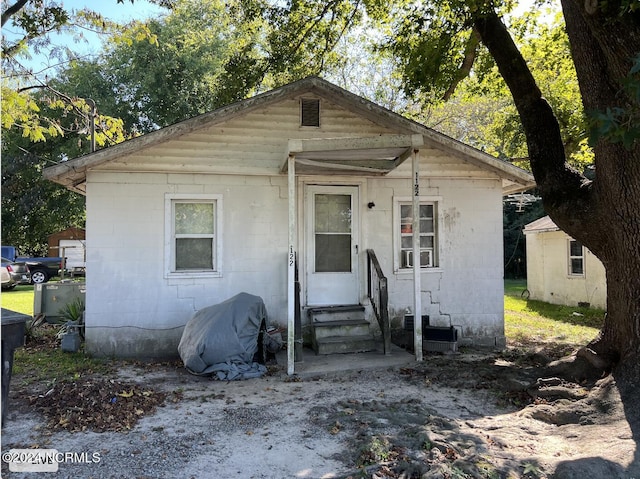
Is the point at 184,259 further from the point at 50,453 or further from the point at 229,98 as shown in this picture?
the point at 229,98

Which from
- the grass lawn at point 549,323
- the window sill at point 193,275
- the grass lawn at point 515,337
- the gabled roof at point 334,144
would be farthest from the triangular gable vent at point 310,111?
the grass lawn at point 549,323

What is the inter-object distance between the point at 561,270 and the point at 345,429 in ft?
40.9

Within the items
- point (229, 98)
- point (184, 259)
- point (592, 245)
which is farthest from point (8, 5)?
point (592, 245)

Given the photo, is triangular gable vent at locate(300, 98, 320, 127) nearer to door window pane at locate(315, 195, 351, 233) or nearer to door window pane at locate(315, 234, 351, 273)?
door window pane at locate(315, 195, 351, 233)

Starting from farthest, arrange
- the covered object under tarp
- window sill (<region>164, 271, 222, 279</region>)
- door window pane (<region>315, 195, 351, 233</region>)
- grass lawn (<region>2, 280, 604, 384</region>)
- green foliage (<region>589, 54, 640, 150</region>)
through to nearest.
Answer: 1. door window pane (<region>315, 195, 351, 233</region>)
2. window sill (<region>164, 271, 222, 279</region>)
3. grass lawn (<region>2, 280, 604, 384</region>)
4. the covered object under tarp
5. green foliage (<region>589, 54, 640, 150</region>)

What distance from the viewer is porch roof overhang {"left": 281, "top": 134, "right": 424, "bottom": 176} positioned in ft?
19.6

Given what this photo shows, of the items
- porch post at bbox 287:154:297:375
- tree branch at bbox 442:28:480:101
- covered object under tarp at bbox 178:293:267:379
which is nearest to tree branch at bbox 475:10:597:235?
tree branch at bbox 442:28:480:101

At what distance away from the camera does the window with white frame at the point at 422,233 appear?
801 centimetres

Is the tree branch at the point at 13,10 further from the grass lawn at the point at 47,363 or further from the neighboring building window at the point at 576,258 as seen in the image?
the neighboring building window at the point at 576,258

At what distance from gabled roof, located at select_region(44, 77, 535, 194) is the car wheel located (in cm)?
1553

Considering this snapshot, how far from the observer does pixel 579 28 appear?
5.14 meters

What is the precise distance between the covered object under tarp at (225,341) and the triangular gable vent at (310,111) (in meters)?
3.17

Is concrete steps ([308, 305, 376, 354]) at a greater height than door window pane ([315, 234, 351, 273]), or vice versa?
door window pane ([315, 234, 351, 273])

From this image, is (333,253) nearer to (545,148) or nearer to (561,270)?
(545,148)
